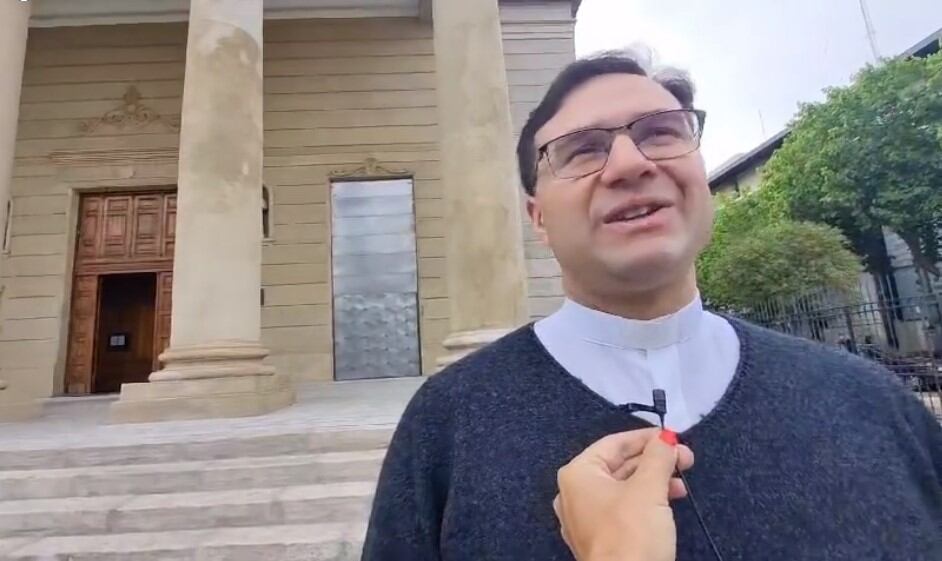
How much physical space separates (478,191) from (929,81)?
66.2ft

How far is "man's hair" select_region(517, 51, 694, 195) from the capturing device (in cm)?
129

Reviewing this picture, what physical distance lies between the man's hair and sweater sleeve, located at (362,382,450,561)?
59 centimetres

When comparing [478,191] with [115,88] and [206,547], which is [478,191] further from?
[115,88]

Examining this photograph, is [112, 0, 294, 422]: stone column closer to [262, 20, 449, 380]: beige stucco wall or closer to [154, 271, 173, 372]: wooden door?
[262, 20, 449, 380]: beige stucco wall

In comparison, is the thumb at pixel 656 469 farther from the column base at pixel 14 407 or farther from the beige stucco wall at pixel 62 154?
the beige stucco wall at pixel 62 154

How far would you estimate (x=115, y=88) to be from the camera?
40.9 ft

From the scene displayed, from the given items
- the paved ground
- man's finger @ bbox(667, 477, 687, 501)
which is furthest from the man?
the paved ground

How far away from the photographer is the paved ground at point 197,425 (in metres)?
4.93

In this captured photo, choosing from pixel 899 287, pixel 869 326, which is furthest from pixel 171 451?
pixel 899 287

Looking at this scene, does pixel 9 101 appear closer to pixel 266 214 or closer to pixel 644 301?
pixel 266 214

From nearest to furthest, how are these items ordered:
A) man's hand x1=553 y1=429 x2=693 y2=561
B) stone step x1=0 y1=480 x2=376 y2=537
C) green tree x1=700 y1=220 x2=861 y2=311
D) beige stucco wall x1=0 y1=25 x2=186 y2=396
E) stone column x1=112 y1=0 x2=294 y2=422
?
man's hand x1=553 y1=429 x2=693 y2=561 → stone step x1=0 y1=480 x2=376 y2=537 → stone column x1=112 y1=0 x2=294 y2=422 → beige stucco wall x1=0 y1=25 x2=186 y2=396 → green tree x1=700 y1=220 x2=861 y2=311

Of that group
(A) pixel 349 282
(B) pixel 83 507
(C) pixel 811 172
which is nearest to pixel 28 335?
(A) pixel 349 282

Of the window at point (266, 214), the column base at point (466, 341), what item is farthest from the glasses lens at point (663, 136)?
the window at point (266, 214)

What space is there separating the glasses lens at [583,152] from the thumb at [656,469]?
55 centimetres
